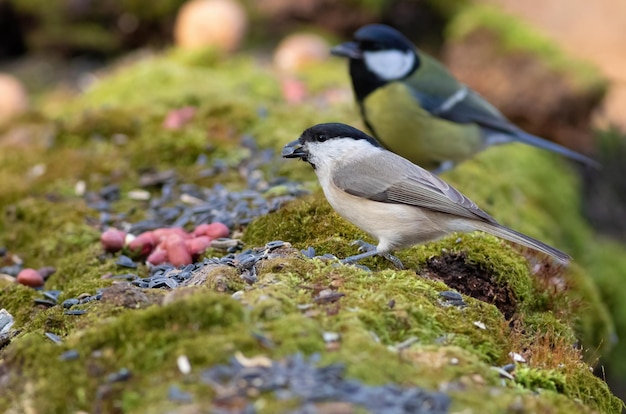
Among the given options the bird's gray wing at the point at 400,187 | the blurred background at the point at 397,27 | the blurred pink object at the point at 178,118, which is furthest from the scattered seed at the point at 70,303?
the blurred background at the point at 397,27

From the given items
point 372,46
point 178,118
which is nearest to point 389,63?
point 372,46

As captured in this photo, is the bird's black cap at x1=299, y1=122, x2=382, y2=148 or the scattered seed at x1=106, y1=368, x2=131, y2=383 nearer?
the scattered seed at x1=106, y1=368, x2=131, y2=383

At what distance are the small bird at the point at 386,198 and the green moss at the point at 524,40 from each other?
3920mm

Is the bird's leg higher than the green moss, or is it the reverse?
the bird's leg

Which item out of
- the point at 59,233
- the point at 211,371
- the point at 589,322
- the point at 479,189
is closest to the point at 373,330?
the point at 211,371

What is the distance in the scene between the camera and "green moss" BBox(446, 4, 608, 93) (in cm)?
639

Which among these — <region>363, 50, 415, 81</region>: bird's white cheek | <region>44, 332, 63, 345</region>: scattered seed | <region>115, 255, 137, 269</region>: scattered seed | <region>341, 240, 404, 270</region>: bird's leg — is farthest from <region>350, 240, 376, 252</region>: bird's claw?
<region>363, 50, 415, 81</region>: bird's white cheek

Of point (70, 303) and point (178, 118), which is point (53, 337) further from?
point (178, 118)

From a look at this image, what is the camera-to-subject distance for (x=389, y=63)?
4609 mm

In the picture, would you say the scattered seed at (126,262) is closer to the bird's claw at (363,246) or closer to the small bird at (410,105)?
the bird's claw at (363,246)

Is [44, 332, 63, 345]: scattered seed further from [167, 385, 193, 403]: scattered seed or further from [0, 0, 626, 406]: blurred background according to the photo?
[0, 0, 626, 406]: blurred background

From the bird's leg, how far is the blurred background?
235cm

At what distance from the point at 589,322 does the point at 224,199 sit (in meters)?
1.78

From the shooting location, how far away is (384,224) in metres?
2.81
